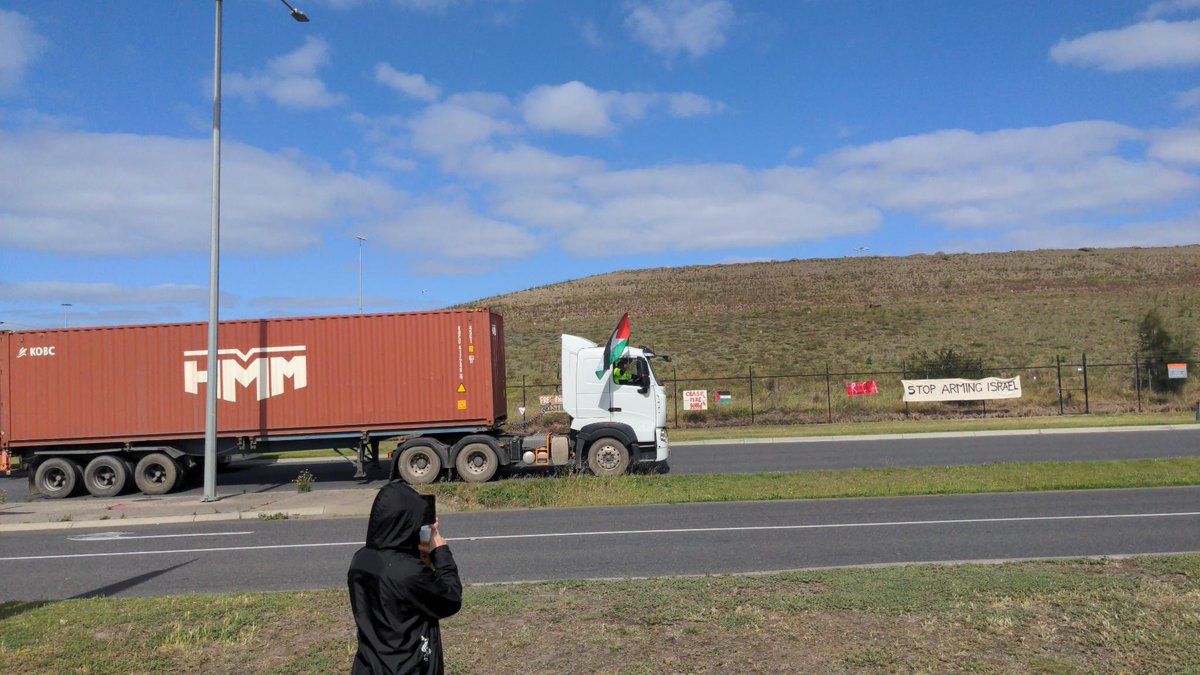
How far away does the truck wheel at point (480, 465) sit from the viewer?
17.7 metres

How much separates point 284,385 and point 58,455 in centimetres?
487

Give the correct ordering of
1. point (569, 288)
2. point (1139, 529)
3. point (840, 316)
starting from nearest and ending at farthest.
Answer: point (1139, 529) < point (840, 316) < point (569, 288)

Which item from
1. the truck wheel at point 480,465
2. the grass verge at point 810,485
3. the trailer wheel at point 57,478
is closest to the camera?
the grass verge at point 810,485

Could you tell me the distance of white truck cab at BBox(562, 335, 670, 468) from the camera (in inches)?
703

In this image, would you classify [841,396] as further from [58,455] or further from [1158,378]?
[58,455]

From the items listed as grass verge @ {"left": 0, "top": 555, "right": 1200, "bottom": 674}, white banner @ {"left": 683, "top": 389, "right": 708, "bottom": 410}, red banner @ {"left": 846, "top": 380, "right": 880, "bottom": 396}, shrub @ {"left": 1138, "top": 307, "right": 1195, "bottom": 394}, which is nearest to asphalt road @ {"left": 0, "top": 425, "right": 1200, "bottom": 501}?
white banner @ {"left": 683, "top": 389, "right": 708, "bottom": 410}

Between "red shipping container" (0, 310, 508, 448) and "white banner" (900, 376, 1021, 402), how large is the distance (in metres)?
21.4

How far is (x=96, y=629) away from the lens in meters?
6.76

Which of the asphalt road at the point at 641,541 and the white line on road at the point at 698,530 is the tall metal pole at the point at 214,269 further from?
the white line on road at the point at 698,530

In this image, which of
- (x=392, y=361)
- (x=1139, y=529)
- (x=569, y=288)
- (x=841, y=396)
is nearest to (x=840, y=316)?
(x=841, y=396)

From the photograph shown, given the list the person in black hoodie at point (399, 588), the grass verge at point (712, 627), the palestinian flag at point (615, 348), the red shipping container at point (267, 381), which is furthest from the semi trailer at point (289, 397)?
the person in black hoodie at point (399, 588)

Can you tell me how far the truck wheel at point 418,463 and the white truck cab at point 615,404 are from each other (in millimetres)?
2771

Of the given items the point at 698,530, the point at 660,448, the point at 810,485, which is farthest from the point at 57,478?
the point at 810,485

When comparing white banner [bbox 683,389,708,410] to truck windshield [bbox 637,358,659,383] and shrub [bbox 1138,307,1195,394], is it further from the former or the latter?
shrub [bbox 1138,307,1195,394]
